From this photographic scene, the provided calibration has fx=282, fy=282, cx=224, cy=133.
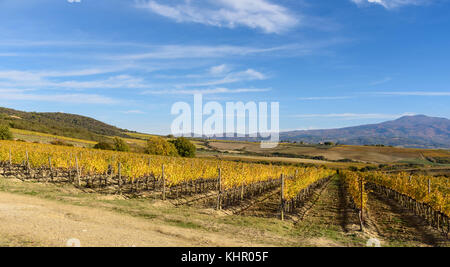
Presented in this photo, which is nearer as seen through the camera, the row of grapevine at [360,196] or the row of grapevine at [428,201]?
the row of grapevine at [360,196]

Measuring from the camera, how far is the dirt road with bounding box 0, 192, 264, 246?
26.5ft

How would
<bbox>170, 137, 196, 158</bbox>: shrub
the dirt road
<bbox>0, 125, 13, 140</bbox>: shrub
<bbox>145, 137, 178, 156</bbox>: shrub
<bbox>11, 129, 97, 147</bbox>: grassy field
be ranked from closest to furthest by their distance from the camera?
the dirt road
<bbox>0, 125, 13, 140</bbox>: shrub
<bbox>145, 137, 178, 156</bbox>: shrub
<bbox>11, 129, 97, 147</bbox>: grassy field
<bbox>170, 137, 196, 158</bbox>: shrub

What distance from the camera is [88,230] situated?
916cm

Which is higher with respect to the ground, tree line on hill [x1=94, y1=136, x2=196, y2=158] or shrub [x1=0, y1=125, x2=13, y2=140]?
shrub [x1=0, y1=125, x2=13, y2=140]

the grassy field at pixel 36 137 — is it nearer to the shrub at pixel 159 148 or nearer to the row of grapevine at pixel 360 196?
the shrub at pixel 159 148

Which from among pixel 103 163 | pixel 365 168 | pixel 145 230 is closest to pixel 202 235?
pixel 145 230

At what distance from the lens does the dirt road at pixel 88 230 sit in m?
8.09

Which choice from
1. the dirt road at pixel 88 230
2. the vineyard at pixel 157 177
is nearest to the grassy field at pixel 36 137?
the vineyard at pixel 157 177

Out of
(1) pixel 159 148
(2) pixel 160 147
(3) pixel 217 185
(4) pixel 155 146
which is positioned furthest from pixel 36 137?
(3) pixel 217 185

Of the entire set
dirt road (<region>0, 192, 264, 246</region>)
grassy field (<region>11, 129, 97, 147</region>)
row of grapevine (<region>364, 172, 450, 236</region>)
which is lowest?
row of grapevine (<region>364, 172, 450, 236</region>)

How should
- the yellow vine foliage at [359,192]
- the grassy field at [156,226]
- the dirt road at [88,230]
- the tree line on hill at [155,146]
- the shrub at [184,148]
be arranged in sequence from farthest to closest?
the shrub at [184,148] → the tree line on hill at [155,146] → the yellow vine foliage at [359,192] → the grassy field at [156,226] → the dirt road at [88,230]

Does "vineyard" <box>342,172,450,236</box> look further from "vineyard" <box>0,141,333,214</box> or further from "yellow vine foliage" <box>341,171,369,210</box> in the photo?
"vineyard" <box>0,141,333,214</box>

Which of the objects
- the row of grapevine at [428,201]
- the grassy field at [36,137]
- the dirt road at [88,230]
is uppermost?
the grassy field at [36,137]

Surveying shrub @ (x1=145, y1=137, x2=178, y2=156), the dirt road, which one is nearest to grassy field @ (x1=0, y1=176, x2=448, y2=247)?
the dirt road
